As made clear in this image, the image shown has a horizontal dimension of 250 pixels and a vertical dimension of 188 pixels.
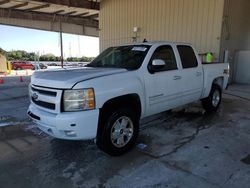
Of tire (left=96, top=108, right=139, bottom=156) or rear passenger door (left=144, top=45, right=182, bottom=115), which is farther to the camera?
rear passenger door (left=144, top=45, right=182, bottom=115)

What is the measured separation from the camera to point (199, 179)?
2820 millimetres

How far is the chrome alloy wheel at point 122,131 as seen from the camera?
3.39 m

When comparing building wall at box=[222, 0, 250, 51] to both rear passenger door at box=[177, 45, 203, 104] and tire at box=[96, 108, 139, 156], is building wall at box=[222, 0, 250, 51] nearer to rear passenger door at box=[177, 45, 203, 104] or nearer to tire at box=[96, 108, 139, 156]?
rear passenger door at box=[177, 45, 203, 104]

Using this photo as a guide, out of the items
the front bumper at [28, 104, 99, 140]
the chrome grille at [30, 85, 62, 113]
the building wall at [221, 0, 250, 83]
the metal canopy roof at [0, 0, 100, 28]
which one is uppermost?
the metal canopy roof at [0, 0, 100, 28]

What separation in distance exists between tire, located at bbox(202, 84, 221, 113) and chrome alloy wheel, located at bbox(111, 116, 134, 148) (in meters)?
2.96

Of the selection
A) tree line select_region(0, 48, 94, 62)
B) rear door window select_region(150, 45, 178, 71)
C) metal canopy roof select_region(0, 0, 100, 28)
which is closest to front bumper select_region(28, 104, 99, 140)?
rear door window select_region(150, 45, 178, 71)

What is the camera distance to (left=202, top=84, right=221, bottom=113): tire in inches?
226

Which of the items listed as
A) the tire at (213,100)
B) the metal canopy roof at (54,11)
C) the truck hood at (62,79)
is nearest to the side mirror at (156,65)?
the truck hood at (62,79)

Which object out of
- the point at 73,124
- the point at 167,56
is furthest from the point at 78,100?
the point at 167,56

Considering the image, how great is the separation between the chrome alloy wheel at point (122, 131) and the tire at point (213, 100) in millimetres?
2959

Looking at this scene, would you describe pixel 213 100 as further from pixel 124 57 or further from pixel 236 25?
pixel 236 25

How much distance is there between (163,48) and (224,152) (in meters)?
2.17

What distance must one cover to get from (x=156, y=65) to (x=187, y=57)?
1415 millimetres

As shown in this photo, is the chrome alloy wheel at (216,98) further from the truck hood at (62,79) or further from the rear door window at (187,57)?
the truck hood at (62,79)
